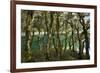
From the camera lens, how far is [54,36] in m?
2.03

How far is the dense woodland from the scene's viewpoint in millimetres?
1940

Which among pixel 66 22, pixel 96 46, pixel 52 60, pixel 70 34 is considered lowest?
pixel 52 60

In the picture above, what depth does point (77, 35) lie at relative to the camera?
2.12 m

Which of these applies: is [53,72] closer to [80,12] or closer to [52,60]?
[52,60]

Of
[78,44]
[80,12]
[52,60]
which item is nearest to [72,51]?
[78,44]

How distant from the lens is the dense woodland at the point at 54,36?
1940 millimetres

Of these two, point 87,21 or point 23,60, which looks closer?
point 23,60

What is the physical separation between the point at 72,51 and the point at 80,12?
0.44 meters

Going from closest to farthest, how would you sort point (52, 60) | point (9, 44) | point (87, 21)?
point (9, 44) < point (52, 60) < point (87, 21)

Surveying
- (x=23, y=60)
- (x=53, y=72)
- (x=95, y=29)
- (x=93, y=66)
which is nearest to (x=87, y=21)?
(x=95, y=29)

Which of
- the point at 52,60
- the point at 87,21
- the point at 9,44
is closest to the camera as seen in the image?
the point at 9,44

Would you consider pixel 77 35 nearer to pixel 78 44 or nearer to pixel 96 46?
pixel 78 44

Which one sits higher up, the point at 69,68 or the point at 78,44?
the point at 78,44

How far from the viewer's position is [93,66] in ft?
7.10
